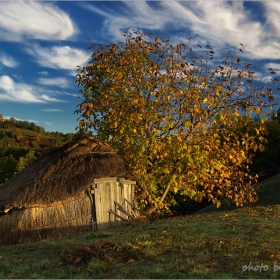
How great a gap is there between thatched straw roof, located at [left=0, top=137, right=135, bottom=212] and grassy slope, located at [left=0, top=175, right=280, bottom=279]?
3307mm

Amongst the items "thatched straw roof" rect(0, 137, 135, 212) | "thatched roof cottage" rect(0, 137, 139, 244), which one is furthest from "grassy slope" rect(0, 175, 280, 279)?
"thatched straw roof" rect(0, 137, 135, 212)

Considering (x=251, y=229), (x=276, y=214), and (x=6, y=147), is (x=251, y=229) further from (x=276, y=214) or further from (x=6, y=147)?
(x=6, y=147)

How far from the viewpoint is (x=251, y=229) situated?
32.6 ft

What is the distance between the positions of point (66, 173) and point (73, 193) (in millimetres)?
993

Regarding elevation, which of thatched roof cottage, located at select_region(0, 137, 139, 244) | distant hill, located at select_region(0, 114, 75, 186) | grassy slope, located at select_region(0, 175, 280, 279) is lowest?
grassy slope, located at select_region(0, 175, 280, 279)

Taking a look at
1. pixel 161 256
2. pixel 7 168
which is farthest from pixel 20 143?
pixel 161 256

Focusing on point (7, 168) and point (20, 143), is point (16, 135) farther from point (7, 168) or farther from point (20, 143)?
point (7, 168)

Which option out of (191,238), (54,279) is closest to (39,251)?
(54,279)

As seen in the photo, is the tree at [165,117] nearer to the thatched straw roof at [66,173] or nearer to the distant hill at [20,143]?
the thatched straw roof at [66,173]

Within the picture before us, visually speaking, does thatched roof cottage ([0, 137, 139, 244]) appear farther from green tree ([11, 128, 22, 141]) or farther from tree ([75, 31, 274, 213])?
green tree ([11, 128, 22, 141])

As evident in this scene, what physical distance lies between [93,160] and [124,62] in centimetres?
451

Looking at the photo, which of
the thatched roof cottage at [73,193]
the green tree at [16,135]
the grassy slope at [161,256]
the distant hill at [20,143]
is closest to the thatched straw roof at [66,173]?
the thatched roof cottage at [73,193]

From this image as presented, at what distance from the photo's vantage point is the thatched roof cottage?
519 inches

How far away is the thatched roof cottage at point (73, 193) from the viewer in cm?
1319
